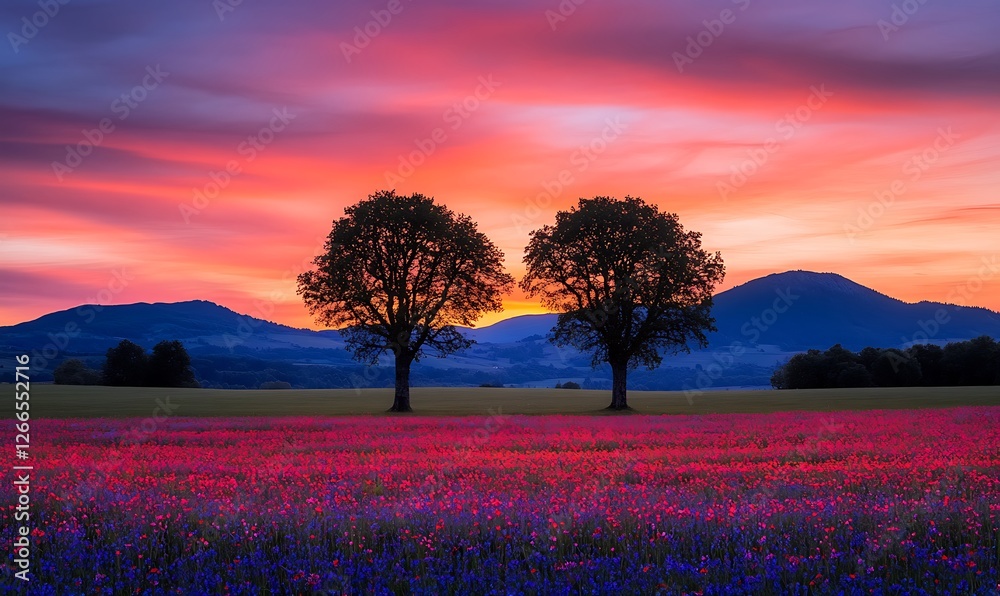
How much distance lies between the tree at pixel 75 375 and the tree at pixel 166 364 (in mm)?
13195

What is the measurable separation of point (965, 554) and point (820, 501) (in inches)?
111

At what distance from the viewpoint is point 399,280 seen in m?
51.9

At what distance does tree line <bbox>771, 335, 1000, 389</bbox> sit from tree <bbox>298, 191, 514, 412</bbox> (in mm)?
73037

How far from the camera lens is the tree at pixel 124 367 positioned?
11081cm

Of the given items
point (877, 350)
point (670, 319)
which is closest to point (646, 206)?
point (670, 319)

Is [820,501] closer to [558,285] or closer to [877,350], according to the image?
[558,285]

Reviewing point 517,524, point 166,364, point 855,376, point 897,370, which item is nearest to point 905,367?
point 897,370

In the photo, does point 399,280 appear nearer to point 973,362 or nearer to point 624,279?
point 624,279

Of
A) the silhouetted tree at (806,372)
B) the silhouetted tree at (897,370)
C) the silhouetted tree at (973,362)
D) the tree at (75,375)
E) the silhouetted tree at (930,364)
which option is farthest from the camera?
the tree at (75,375)

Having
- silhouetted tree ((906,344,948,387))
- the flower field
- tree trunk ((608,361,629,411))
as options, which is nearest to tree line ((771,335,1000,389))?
silhouetted tree ((906,344,948,387))

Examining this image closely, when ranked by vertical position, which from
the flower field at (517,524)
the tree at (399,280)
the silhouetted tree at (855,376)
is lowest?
the flower field at (517,524)

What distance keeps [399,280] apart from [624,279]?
15.0 meters

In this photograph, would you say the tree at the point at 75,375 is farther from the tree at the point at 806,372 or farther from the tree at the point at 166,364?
the tree at the point at 806,372

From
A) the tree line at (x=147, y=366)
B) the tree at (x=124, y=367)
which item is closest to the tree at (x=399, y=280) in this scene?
the tree line at (x=147, y=366)
